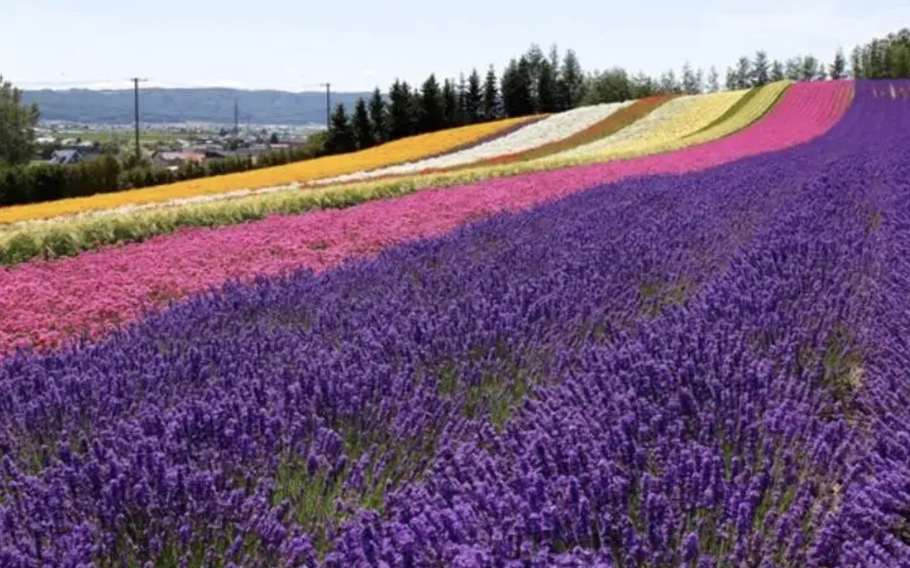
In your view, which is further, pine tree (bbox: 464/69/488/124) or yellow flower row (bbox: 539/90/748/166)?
pine tree (bbox: 464/69/488/124)

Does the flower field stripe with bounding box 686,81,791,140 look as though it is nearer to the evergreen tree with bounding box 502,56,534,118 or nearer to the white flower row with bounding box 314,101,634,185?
the white flower row with bounding box 314,101,634,185

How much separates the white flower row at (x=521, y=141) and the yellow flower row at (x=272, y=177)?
104 centimetres

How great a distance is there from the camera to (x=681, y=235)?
7.26 meters

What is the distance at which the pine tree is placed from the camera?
61438 mm

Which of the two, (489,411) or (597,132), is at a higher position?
(597,132)

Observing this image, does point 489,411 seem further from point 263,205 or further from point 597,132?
point 597,132

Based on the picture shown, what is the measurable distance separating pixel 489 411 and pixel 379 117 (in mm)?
48980

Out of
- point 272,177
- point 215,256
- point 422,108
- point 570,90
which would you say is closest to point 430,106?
point 422,108

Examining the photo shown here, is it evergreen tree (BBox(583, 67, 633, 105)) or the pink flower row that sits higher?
evergreen tree (BBox(583, 67, 633, 105))

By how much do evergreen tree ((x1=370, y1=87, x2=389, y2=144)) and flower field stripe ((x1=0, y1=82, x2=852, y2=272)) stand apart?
84.5 feet

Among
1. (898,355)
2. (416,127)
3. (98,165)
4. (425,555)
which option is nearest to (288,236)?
(898,355)

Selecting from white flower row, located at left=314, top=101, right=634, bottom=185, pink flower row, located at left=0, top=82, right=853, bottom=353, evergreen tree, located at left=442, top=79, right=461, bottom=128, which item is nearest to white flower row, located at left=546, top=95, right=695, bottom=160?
white flower row, located at left=314, top=101, right=634, bottom=185

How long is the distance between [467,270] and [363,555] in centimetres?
444

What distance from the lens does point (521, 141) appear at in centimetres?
3800
